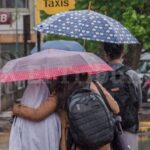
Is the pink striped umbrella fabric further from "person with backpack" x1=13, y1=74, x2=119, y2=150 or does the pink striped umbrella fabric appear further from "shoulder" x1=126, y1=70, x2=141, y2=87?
"shoulder" x1=126, y1=70, x2=141, y2=87

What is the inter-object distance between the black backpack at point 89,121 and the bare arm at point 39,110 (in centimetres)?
15

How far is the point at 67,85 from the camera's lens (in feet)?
18.3

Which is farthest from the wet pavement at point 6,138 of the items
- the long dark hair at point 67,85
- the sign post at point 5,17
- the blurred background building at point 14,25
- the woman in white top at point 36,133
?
the sign post at point 5,17

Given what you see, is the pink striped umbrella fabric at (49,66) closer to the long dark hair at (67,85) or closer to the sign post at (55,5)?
the long dark hair at (67,85)

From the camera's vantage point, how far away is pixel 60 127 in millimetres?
5523

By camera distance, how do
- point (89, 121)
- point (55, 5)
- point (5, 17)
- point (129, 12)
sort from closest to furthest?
point (89, 121) → point (55, 5) → point (129, 12) → point (5, 17)

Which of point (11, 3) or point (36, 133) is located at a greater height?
point (36, 133)

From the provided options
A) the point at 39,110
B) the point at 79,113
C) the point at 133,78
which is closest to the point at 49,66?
the point at 39,110

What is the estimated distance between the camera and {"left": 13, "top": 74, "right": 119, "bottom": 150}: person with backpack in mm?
5305

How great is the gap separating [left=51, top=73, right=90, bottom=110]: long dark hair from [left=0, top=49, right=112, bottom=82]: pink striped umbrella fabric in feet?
0.26

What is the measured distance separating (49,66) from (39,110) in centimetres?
35

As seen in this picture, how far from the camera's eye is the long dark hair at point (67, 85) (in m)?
5.53

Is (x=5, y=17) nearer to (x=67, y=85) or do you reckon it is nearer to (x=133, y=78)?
(x=133, y=78)

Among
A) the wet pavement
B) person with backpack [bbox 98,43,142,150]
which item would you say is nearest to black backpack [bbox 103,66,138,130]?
person with backpack [bbox 98,43,142,150]
